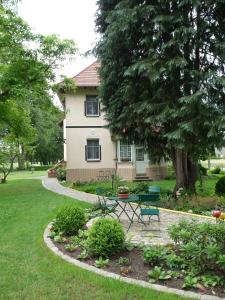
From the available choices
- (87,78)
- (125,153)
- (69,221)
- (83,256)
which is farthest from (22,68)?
(83,256)

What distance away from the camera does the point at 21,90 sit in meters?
21.1

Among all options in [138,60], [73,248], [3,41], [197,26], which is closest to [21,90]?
[3,41]

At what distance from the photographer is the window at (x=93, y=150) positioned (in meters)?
27.8

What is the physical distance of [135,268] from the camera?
6684mm

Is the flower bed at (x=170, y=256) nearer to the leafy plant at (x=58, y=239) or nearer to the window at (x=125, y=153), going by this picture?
the leafy plant at (x=58, y=239)

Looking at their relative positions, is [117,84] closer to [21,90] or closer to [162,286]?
[21,90]

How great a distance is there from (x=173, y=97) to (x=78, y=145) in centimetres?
1384

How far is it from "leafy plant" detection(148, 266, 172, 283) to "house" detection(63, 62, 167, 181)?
21.1m

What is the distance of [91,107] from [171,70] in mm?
14621

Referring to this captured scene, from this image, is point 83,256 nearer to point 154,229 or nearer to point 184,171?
point 154,229

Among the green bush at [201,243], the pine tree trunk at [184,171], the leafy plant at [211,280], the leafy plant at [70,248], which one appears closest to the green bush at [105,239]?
the leafy plant at [70,248]

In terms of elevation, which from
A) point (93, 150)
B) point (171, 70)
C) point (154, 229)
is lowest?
point (154, 229)

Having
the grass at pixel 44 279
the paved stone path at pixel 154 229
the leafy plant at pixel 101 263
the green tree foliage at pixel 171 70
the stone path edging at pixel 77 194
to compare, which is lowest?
the grass at pixel 44 279

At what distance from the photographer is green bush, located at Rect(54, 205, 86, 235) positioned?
9289 millimetres
